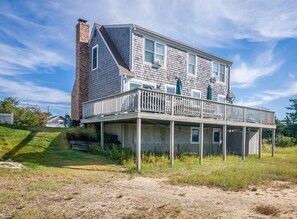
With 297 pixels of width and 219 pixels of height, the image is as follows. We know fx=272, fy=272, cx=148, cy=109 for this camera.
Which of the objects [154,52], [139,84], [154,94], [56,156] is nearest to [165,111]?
[154,94]

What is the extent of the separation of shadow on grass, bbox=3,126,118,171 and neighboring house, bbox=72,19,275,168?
6.97ft

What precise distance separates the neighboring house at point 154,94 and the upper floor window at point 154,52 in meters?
0.07

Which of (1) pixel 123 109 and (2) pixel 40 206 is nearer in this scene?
(2) pixel 40 206

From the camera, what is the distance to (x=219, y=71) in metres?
23.8

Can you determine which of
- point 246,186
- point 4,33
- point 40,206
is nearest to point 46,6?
point 4,33

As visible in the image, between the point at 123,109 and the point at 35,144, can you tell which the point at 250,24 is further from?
the point at 35,144

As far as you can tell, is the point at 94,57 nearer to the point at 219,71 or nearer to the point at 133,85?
the point at 133,85

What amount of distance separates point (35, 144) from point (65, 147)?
1.59 meters

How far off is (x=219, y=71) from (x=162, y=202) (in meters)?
18.8

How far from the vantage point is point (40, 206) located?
6477mm

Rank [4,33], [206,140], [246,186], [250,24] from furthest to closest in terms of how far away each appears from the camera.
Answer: [206,140], [4,33], [250,24], [246,186]

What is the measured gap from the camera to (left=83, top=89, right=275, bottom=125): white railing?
1270cm

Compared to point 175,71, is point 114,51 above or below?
above

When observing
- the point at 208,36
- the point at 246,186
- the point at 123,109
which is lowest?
the point at 246,186
